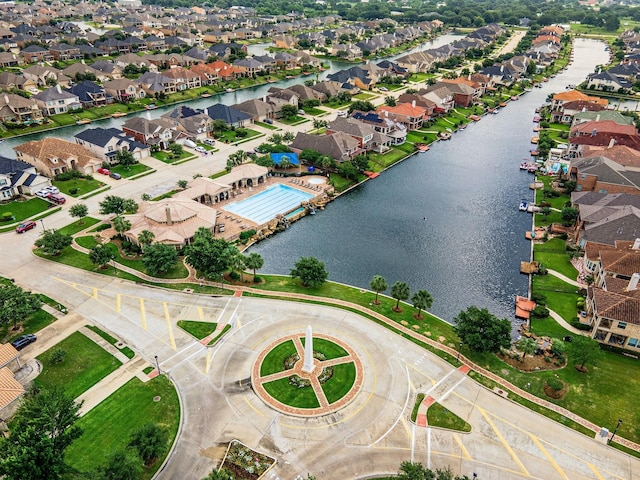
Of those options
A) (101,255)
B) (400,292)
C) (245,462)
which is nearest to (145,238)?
(101,255)

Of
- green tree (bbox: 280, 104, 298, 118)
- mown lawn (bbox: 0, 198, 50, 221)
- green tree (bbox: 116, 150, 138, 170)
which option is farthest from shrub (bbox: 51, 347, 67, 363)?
green tree (bbox: 280, 104, 298, 118)

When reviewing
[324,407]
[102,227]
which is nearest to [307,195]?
[102,227]

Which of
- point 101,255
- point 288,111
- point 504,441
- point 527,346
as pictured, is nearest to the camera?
point 504,441

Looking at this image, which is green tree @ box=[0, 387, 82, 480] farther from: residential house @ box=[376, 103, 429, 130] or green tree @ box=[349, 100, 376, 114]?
green tree @ box=[349, 100, 376, 114]

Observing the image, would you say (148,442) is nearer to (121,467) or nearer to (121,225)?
(121,467)

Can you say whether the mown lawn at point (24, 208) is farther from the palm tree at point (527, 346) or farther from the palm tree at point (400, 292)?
the palm tree at point (527, 346)

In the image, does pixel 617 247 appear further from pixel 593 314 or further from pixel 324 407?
pixel 324 407
